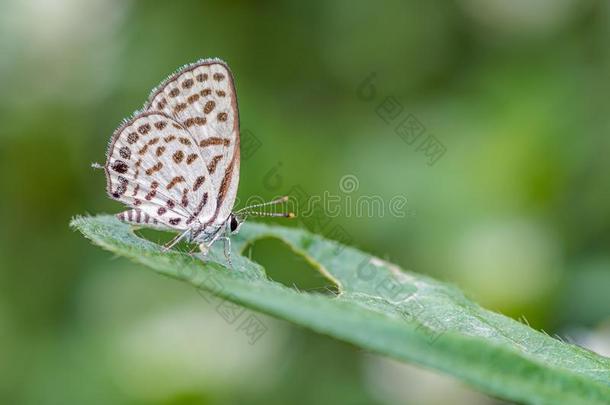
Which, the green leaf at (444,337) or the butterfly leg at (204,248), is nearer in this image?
the green leaf at (444,337)

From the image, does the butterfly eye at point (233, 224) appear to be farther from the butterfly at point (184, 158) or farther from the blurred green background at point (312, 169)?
the blurred green background at point (312, 169)

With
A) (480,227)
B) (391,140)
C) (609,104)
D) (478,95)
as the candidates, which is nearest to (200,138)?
(480,227)

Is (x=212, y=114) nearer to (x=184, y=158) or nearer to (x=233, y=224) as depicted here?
(x=184, y=158)

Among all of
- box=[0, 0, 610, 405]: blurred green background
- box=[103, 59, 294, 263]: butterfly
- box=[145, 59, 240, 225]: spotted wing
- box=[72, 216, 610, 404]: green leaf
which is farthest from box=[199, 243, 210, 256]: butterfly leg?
box=[0, 0, 610, 405]: blurred green background

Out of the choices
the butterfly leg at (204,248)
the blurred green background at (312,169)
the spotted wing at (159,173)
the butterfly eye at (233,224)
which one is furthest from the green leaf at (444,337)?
the blurred green background at (312,169)

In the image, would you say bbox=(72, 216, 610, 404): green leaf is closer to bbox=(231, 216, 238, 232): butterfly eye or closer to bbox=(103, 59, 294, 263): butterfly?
bbox=(103, 59, 294, 263): butterfly

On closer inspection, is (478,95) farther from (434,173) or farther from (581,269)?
(581,269)

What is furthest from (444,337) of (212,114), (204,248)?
(212,114)
